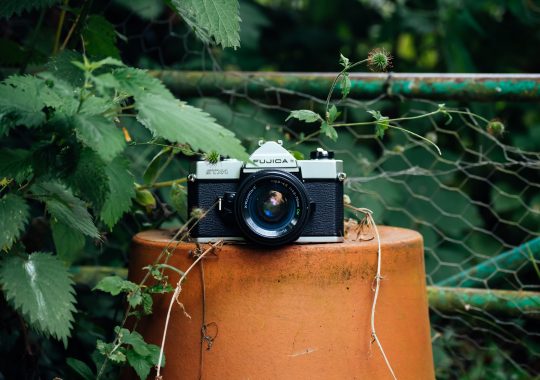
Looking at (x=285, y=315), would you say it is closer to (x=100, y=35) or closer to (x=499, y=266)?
(x=100, y=35)

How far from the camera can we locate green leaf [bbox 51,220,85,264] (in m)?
1.20

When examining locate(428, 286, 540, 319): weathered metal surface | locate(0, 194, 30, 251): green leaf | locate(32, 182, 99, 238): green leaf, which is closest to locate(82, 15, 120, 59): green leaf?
locate(32, 182, 99, 238): green leaf

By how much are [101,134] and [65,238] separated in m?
0.32

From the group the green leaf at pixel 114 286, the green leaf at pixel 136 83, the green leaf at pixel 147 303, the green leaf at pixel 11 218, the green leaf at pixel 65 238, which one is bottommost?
the green leaf at pixel 147 303

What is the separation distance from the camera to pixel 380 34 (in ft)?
9.04

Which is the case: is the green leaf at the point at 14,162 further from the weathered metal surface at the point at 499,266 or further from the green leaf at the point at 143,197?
the weathered metal surface at the point at 499,266

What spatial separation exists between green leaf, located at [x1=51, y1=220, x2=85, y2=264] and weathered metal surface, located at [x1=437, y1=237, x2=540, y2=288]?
37.5 inches

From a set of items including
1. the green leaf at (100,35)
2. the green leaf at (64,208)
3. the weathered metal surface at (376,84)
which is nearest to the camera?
the green leaf at (64,208)

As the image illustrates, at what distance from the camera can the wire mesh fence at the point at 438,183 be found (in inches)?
67.2

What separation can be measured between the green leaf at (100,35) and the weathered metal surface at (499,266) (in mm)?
939

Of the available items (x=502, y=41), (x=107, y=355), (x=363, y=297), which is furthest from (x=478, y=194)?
(x=107, y=355)

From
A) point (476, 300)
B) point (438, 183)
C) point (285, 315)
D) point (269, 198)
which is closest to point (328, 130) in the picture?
point (269, 198)

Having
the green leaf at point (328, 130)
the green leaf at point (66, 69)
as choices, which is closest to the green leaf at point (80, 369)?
the green leaf at point (66, 69)

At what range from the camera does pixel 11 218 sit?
39.9 inches
